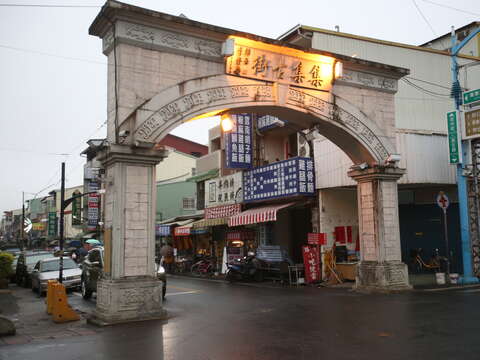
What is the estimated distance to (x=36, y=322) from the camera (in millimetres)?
11391

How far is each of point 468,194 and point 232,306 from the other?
10.2 meters

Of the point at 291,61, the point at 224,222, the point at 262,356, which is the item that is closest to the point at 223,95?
the point at 291,61

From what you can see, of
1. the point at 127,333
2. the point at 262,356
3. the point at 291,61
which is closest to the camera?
the point at 262,356

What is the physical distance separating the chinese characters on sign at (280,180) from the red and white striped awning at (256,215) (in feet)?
1.73

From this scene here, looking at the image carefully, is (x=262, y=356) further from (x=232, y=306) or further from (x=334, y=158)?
(x=334, y=158)

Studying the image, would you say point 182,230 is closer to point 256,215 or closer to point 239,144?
point 239,144

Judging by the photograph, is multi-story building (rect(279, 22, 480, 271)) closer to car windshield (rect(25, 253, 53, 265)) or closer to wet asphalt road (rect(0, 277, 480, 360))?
wet asphalt road (rect(0, 277, 480, 360))

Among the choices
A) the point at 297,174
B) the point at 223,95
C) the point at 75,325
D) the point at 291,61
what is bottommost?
the point at 75,325

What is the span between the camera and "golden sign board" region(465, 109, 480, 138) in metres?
16.4

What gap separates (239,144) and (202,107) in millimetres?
11585

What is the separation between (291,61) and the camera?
536 inches

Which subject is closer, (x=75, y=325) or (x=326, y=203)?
(x=75, y=325)

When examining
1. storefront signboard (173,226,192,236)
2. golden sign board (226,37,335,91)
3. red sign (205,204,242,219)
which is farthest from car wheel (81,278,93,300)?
storefront signboard (173,226,192,236)

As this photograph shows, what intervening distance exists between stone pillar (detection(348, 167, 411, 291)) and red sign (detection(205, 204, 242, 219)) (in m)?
10.1
